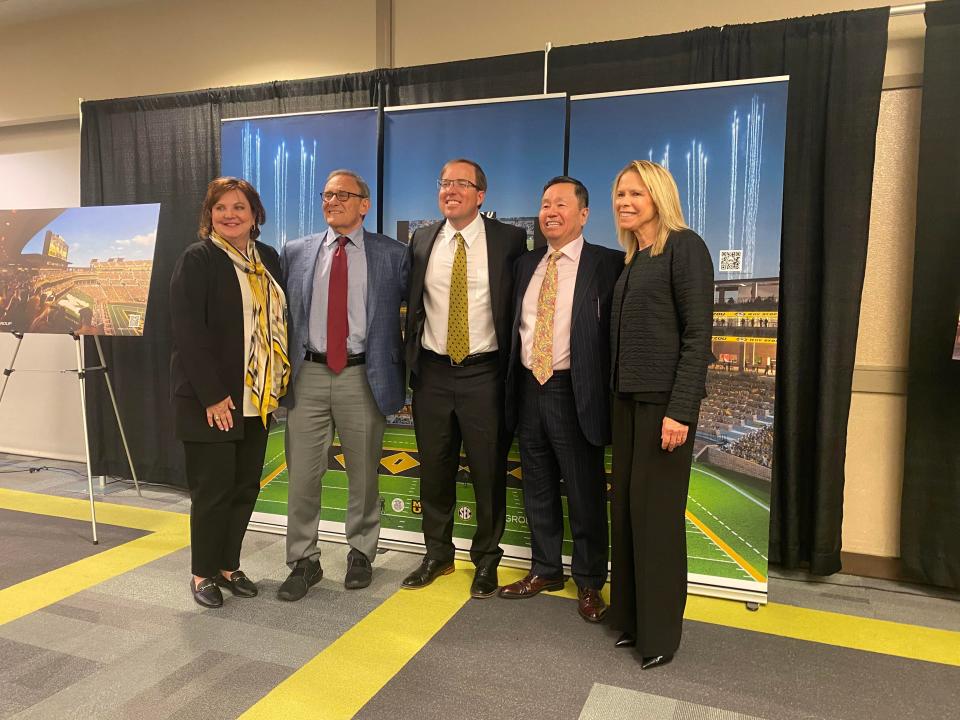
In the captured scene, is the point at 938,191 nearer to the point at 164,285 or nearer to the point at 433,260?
the point at 433,260

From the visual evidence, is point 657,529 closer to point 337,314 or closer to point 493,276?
point 493,276

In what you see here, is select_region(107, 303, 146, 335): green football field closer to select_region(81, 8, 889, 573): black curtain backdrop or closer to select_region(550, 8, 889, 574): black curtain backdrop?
select_region(81, 8, 889, 573): black curtain backdrop

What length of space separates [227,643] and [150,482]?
8.07 ft

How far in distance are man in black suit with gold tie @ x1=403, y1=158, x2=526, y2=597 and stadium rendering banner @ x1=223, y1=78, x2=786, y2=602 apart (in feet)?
1.05

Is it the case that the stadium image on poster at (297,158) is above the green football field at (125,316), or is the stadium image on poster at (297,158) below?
above

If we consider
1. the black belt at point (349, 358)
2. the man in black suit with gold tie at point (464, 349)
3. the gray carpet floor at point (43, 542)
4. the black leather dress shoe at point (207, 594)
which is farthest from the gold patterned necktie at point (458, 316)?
the gray carpet floor at point (43, 542)

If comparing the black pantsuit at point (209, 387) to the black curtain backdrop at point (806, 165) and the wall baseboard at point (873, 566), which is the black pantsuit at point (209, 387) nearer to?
the black curtain backdrop at point (806, 165)

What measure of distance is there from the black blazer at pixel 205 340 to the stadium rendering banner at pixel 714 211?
121cm

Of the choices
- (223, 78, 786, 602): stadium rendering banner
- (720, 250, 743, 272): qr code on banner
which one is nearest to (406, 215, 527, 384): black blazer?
(223, 78, 786, 602): stadium rendering banner

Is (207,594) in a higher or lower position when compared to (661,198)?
lower

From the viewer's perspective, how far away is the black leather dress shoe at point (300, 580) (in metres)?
2.73

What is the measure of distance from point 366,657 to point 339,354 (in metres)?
1.16

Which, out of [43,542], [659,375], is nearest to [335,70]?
[659,375]

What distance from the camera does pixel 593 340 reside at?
8.30 ft
